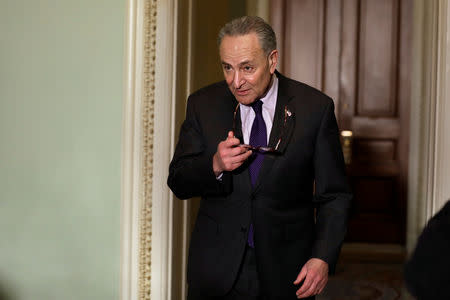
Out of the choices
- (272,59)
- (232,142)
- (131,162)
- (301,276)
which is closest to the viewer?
(232,142)

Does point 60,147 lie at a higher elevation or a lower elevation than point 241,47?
lower

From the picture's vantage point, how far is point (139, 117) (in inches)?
102

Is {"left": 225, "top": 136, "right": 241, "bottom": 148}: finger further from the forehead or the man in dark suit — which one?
the forehead

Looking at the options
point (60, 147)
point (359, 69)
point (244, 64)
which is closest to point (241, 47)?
point (244, 64)

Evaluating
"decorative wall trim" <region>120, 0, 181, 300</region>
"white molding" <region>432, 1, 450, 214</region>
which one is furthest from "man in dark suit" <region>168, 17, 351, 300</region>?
"white molding" <region>432, 1, 450, 214</region>

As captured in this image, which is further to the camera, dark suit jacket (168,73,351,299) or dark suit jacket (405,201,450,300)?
dark suit jacket (168,73,351,299)

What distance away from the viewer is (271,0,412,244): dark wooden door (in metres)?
5.54

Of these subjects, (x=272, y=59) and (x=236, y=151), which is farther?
(x=272, y=59)

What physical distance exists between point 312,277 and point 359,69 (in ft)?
12.8

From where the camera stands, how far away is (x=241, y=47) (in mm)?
2004

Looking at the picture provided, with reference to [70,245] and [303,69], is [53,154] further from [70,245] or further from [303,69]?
[303,69]

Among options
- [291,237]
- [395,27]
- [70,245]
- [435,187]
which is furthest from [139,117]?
[395,27]

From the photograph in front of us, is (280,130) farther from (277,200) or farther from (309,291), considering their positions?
(309,291)

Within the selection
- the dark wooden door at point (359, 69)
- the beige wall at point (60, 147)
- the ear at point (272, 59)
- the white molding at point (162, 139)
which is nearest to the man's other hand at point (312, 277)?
the ear at point (272, 59)
